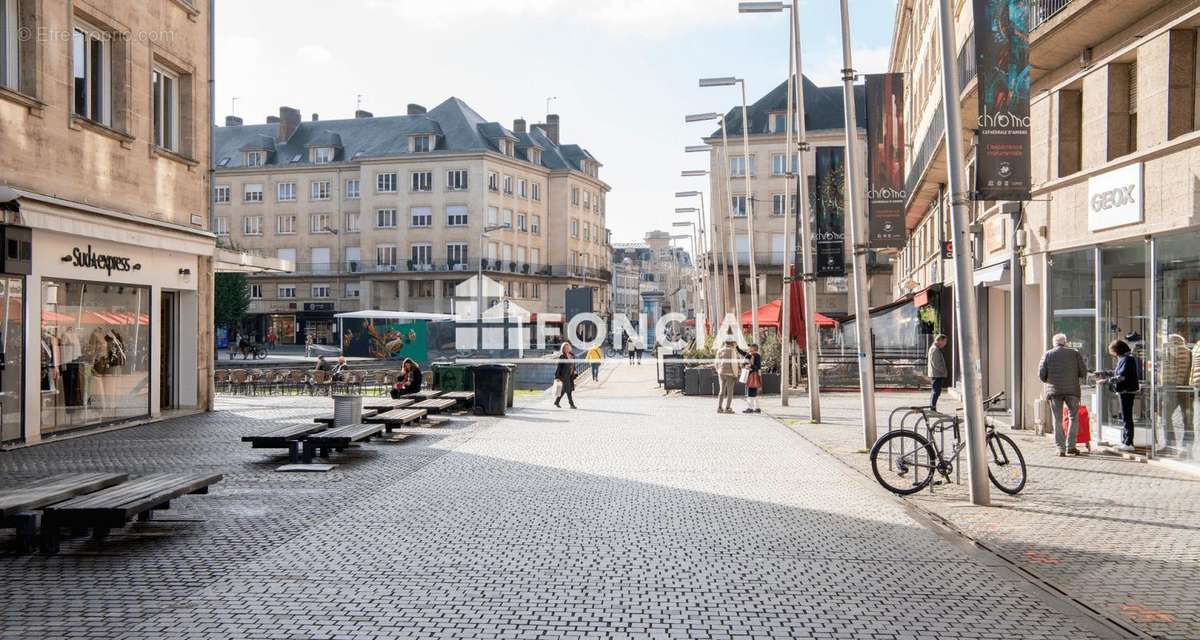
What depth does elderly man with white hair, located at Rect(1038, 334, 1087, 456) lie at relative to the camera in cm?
1480

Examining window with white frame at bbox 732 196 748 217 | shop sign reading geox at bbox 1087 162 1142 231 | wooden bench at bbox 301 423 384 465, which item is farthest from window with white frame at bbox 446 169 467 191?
wooden bench at bbox 301 423 384 465

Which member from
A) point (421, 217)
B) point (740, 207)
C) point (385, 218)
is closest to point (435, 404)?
point (740, 207)

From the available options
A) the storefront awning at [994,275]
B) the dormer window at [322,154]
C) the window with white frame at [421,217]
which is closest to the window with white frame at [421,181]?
the window with white frame at [421,217]

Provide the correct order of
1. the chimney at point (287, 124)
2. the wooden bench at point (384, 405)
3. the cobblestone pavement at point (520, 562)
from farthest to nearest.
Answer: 1. the chimney at point (287, 124)
2. the wooden bench at point (384, 405)
3. the cobblestone pavement at point (520, 562)

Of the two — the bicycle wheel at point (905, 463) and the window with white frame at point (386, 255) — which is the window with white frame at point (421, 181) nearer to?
the window with white frame at point (386, 255)

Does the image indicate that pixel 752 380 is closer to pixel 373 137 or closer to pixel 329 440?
pixel 329 440

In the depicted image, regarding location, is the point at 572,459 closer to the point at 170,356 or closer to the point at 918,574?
the point at 918,574

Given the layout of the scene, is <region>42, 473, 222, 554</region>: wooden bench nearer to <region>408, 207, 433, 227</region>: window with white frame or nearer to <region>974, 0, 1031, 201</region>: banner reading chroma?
<region>974, 0, 1031, 201</region>: banner reading chroma

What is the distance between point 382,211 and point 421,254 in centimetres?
486

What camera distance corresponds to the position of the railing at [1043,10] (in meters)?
16.0

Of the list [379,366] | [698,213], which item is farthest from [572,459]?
[698,213]

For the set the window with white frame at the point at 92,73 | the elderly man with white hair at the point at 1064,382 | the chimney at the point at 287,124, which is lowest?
the elderly man with white hair at the point at 1064,382

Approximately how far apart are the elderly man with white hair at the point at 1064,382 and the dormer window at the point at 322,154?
77599mm

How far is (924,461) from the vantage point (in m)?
11.5
